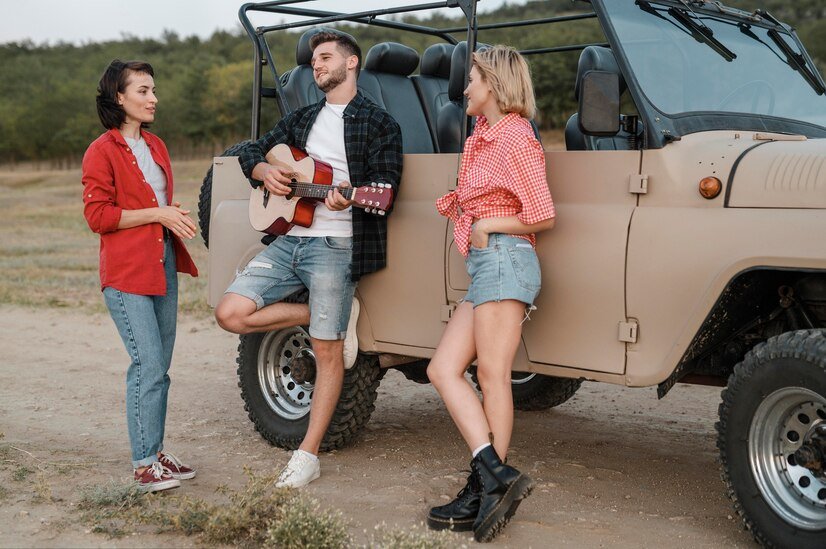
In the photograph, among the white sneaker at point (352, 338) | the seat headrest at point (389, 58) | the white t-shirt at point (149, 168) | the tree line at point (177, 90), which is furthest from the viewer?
the tree line at point (177, 90)

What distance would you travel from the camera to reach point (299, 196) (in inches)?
196

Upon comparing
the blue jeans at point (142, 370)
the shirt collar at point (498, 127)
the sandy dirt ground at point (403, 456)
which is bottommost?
the sandy dirt ground at point (403, 456)

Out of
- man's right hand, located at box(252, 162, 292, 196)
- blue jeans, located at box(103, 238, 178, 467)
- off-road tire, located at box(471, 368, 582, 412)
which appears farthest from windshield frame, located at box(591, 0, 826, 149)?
off-road tire, located at box(471, 368, 582, 412)

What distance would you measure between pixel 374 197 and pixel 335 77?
0.75m

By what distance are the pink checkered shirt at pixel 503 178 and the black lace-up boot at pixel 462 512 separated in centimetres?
98

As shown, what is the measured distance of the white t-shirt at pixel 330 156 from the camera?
16.6ft

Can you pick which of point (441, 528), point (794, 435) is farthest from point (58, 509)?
point (794, 435)

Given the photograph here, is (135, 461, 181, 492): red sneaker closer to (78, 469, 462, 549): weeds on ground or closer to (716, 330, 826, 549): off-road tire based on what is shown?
(78, 469, 462, 549): weeds on ground

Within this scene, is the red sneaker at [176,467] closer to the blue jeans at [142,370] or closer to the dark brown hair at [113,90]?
the blue jeans at [142,370]

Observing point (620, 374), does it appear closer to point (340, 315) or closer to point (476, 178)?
point (476, 178)

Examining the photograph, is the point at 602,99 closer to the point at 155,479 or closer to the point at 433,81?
the point at 155,479

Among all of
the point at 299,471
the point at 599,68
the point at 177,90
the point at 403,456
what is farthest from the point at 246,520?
the point at 177,90

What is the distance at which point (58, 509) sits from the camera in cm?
448

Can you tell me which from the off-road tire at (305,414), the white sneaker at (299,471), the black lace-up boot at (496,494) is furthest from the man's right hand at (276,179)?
the black lace-up boot at (496,494)
